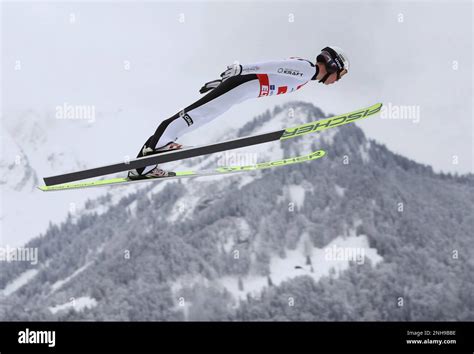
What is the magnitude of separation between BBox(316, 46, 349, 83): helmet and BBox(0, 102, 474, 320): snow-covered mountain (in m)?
57.2

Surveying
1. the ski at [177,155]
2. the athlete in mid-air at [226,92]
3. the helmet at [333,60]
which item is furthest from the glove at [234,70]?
the helmet at [333,60]

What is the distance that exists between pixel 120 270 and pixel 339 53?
75056 millimetres

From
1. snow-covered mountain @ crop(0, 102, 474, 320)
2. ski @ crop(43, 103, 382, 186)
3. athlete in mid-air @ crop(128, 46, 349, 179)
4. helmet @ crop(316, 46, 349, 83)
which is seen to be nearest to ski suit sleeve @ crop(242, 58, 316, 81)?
athlete in mid-air @ crop(128, 46, 349, 179)

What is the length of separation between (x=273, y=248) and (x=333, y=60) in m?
69.4

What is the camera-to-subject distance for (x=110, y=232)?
8206cm

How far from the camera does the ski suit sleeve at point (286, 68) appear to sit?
7633mm

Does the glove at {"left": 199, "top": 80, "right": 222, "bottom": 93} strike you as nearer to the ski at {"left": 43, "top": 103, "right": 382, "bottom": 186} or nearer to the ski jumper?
the ski jumper

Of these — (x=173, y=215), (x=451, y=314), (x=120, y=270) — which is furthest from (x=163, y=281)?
(x=451, y=314)

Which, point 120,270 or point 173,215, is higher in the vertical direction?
point 173,215

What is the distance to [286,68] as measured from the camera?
7.85 m

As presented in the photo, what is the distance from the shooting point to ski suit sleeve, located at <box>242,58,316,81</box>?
7.63m
